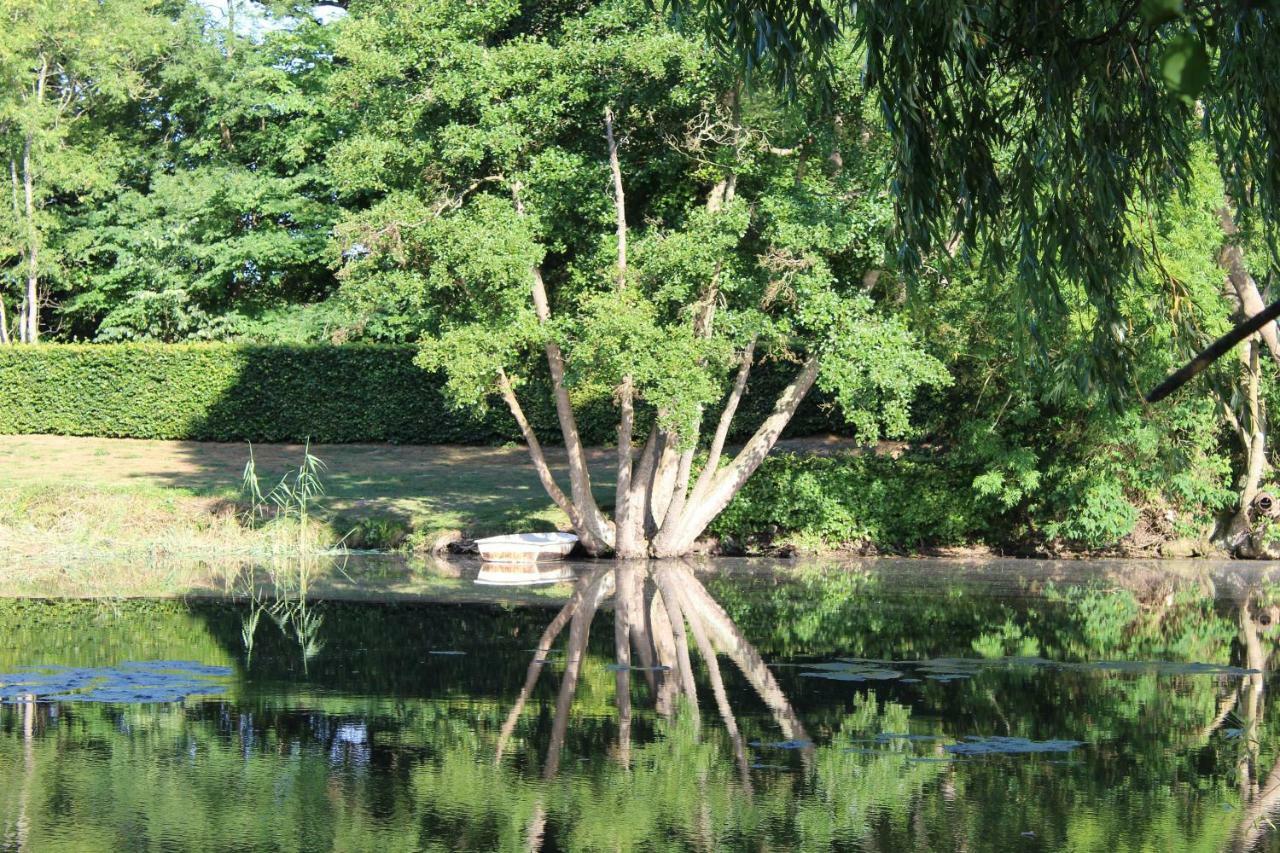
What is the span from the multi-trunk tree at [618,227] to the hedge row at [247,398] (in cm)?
903

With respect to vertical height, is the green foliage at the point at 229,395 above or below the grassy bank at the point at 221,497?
above

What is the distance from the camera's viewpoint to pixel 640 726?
9.48 m

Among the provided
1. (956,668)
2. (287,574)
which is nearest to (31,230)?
(287,574)

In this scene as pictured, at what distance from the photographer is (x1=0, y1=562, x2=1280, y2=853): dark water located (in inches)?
281

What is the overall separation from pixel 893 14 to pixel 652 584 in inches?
419

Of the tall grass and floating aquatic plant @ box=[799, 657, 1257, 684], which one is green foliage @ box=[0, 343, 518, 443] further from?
floating aquatic plant @ box=[799, 657, 1257, 684]

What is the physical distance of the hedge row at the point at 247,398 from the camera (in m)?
30.5

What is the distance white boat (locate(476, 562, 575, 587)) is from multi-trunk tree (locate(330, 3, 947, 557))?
1089 mm

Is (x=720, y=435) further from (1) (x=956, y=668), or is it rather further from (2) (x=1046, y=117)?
(2) (x=1046, y=117)

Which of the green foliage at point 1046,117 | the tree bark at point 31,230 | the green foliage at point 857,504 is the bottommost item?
the green foliage at point 857,504

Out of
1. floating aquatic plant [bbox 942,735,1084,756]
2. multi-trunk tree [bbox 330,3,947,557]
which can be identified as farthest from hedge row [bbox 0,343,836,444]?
floating aquatic plant [bbox 942,735,1084,756]

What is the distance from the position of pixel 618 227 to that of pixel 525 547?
4603mm

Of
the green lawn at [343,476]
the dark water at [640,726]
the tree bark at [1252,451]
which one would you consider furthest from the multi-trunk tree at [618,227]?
the tree bark at [1252,451]

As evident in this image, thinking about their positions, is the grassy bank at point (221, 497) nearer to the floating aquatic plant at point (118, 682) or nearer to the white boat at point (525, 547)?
the white boat at point (525, 547)
